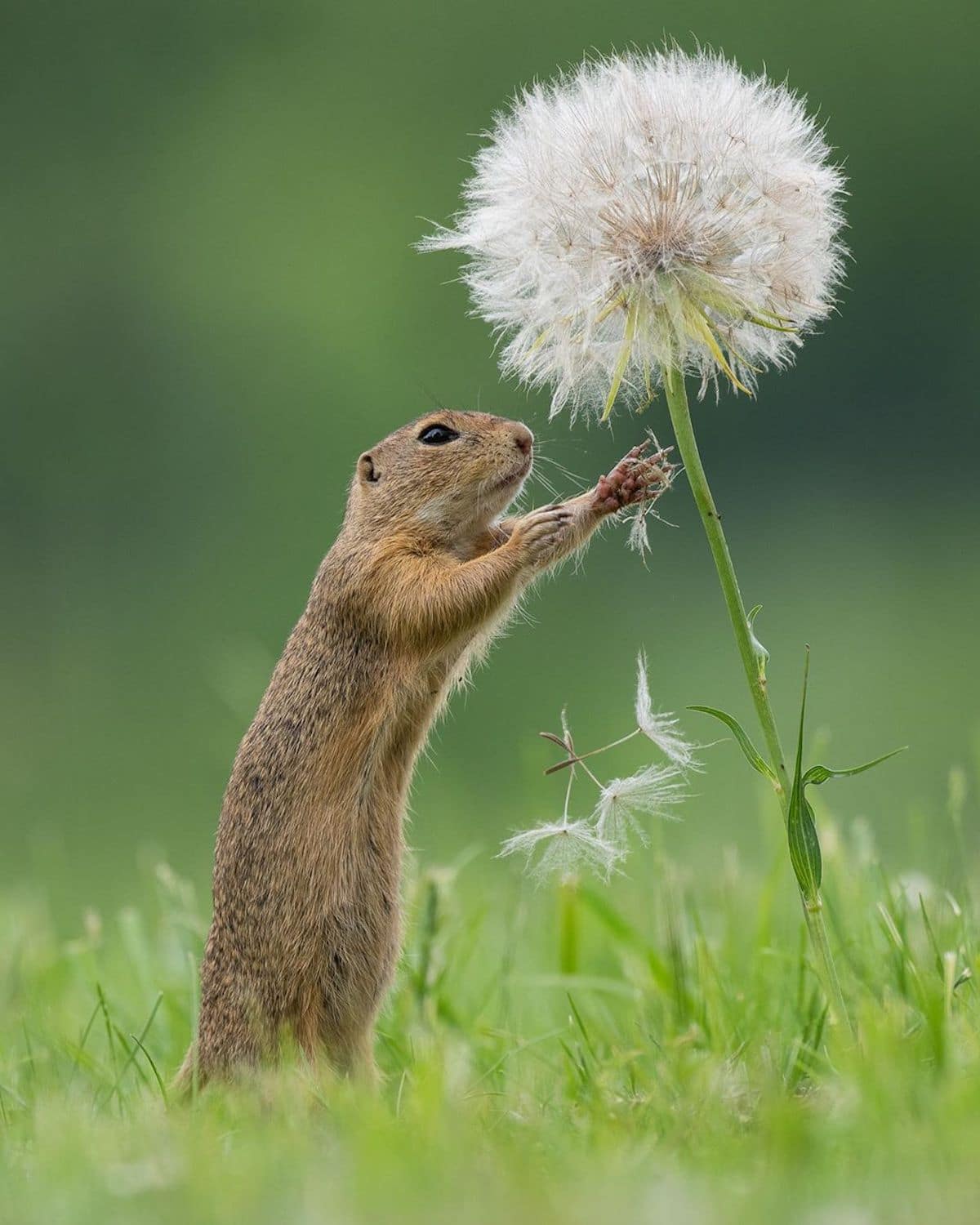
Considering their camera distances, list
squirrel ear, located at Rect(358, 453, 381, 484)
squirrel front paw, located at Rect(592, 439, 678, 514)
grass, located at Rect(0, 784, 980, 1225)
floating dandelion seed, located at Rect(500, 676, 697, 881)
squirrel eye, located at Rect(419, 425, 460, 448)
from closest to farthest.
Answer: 1. grass, located at Rect(0, 784, 980, 1225)
2. floating dandelion seed, located at Rect(500, 676, 697, 881)
3. squirrel front paw, located at Rect(592, 439, 678, 514)
4. squirrel eye, located at Rect(419, 425, 460, 448)
5. squirrel ear, located at Rect(358, 453, 381, 484)

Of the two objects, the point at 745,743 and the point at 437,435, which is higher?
the point at 437,435

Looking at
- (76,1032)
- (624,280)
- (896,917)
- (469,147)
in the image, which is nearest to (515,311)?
(624,280)

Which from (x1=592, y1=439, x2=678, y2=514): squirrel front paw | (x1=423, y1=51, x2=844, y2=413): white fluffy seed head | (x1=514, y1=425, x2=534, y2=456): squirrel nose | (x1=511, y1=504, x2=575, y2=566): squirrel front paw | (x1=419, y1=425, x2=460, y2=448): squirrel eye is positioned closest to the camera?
(x1=423, y1=51, x2=844, y2=413): white fluffy seed head

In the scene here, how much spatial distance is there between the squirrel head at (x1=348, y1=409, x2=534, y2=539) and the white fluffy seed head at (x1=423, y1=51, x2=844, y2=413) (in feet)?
1.94

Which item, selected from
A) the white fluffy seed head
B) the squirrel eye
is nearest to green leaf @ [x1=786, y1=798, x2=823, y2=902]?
the white fluffy seed head

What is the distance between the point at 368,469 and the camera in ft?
15.1

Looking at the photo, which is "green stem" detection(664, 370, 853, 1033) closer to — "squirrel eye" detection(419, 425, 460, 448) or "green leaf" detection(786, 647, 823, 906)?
"green leaf" detection(786, 647, 823, 906)

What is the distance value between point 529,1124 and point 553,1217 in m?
0.89

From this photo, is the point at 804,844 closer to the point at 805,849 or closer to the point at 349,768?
the point at 805,849

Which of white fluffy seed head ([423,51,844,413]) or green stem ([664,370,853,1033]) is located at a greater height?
Result: white fluffy seed head ([423,51,844,413])

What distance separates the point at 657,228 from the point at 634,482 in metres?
0.60

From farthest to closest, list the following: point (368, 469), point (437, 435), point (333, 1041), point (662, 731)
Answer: point (368, 469)
point (437, 435)
point (333, 1041)
point (662, 731)

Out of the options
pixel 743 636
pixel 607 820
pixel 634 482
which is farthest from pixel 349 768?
pixel 743 636

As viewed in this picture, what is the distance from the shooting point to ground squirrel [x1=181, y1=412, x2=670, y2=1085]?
398 centimetres
